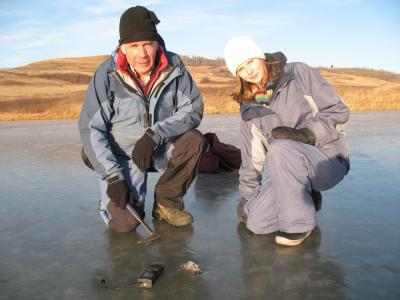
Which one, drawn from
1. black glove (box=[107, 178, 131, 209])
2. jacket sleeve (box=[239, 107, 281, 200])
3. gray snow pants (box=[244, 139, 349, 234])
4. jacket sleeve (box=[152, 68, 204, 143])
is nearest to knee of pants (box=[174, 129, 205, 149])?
jacket sleeve (box=[152, 68, 204, 143])

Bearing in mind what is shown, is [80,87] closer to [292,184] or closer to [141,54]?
[141,54]

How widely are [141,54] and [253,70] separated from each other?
2.87 feet

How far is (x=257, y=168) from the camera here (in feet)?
11.1

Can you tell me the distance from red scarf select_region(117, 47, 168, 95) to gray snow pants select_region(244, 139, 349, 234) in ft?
3.89

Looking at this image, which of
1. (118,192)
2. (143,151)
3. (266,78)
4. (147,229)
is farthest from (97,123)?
(266,78)

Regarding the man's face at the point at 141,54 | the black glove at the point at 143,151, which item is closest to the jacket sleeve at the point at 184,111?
the black glove at the point at 143,151

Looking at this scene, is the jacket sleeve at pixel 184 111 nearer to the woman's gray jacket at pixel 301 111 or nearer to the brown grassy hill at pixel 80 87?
the woman's gray jacket at pixel 301 111

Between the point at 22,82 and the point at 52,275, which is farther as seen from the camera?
the point at 22,82

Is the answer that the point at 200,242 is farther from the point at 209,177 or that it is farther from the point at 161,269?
the point at 209,177

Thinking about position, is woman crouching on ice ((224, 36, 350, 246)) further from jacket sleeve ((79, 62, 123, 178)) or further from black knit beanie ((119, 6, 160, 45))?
jacket sleeve ((79, 62, 123, 178))

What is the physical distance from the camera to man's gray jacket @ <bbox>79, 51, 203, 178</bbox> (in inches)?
135

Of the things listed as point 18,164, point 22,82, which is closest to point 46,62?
point 22,82

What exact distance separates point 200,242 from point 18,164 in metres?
3.99

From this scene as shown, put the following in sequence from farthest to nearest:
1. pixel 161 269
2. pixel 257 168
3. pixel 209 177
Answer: pixel 209 177 → pixel 257 168 → pixel 161 269
